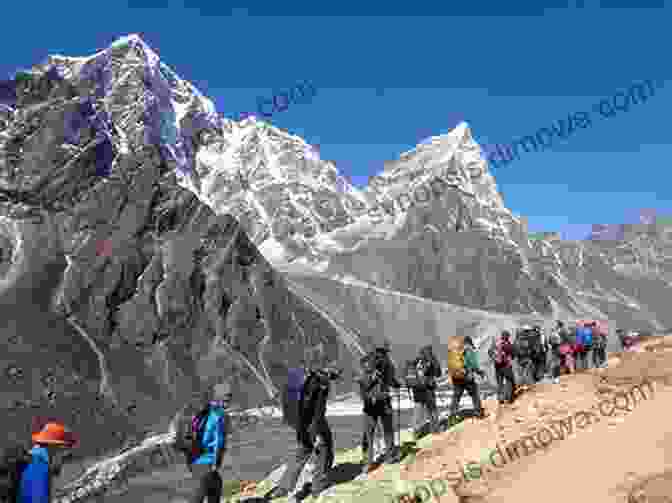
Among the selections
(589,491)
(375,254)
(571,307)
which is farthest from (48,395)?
(571,307)

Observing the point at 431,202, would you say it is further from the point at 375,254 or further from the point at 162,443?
the point at 162,443

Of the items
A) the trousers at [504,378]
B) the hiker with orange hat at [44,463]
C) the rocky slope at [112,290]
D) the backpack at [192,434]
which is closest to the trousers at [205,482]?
the backpack at [192,434]

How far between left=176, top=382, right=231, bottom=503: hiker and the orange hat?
1955 millimetres

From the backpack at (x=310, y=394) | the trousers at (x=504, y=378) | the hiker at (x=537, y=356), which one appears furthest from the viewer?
the hiker at (x=537, y=356)

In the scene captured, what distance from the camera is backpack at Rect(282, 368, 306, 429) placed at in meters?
9.62

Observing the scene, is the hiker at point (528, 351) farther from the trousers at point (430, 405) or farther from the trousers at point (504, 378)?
the trousers at point (430, 405)

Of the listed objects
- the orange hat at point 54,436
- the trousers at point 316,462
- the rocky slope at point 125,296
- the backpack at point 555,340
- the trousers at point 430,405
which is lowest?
the trousers at point 316,462

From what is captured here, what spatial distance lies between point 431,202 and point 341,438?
151527 mm

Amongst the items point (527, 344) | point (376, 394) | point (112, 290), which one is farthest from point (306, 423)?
point (112, 290)

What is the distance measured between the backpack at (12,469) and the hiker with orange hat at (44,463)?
0.11 ft

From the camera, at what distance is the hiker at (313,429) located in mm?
9656

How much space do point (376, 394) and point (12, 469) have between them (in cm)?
644

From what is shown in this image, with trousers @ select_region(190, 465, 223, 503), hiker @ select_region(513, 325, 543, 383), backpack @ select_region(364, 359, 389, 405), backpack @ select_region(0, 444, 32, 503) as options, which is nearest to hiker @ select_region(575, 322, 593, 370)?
hiker @ select_region(513, 325, 543, 383)

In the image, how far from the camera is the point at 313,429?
9.84m
